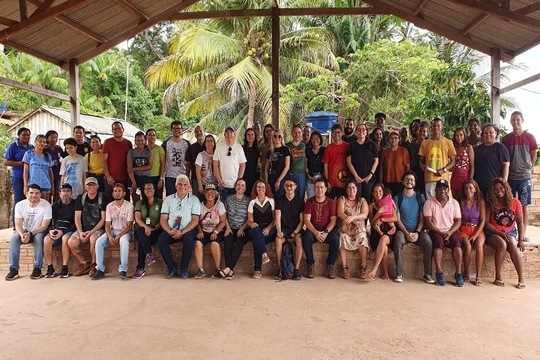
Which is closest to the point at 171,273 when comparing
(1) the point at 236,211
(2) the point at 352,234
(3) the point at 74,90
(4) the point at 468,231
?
(1) the point at 236,211

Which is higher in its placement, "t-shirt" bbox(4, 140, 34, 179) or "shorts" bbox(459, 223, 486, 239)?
"t-shirt" bbox(4, 140, 34, 179)

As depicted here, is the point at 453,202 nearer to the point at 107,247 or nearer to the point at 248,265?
the point at 248,265

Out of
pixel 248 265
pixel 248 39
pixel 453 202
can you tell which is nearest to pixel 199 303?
pixel 248 265

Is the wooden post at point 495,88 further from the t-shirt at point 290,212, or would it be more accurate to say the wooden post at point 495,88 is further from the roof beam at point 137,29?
the roof beam at point 137,29

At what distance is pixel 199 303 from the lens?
4.07m

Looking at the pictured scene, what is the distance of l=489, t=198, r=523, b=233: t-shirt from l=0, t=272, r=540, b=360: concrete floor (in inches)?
26.2

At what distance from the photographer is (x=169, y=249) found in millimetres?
5062

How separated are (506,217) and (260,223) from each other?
9.64 ft

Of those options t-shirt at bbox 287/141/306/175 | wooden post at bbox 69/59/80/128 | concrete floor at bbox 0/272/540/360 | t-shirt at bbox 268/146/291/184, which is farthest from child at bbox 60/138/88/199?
t-shirt at bbox 287/141/306/175

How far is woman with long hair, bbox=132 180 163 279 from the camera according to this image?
5.05 meters

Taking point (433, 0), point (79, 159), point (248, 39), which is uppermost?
point (248, 39)

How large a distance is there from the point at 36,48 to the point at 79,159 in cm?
247

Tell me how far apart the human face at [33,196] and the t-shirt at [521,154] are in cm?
602

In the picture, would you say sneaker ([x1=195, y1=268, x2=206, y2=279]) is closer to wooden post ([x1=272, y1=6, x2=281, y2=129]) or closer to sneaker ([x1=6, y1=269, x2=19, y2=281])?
sneaker ([x1=6, y1=269, x2=19, y2=281])
